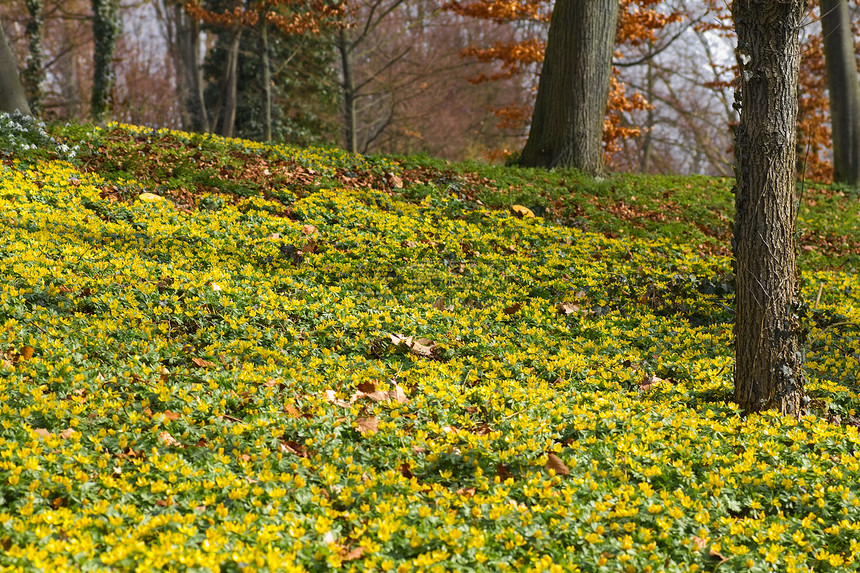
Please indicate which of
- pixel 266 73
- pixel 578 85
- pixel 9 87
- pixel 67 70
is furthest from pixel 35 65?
pixel 578 85

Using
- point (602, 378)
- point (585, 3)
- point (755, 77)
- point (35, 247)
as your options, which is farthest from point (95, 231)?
point (585, 3)

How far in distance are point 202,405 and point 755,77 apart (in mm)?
3903

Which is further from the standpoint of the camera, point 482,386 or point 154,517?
point 482,386

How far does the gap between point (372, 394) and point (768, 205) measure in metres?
2.81

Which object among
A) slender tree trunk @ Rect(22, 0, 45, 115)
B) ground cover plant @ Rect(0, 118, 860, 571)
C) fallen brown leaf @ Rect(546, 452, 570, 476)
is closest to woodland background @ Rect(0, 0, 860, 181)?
slender tree trunk @ Rect(22, 0, 45, 115)

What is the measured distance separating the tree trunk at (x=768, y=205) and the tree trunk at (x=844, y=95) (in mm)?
11205

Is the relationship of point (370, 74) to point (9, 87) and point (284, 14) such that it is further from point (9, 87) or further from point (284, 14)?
point (9, 87)

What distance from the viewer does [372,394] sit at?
4.10 metres

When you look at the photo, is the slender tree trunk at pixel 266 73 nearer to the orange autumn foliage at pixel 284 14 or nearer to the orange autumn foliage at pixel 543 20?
the orange autumn foliage at pixel 284 14

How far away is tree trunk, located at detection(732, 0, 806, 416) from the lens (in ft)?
13.8

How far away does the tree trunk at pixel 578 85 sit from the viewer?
10.4m

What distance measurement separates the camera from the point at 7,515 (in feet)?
8.40

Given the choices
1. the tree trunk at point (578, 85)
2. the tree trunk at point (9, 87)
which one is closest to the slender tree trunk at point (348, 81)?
the tree trunk at point (578, 85)

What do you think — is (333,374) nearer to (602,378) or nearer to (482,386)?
(482,386)
